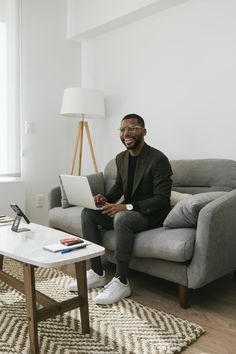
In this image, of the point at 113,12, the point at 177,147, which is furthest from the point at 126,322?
the point at 113,12

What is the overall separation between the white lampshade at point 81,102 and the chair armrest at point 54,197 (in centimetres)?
83

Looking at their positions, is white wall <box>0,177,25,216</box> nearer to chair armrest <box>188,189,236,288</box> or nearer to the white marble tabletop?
the white marble tabletop

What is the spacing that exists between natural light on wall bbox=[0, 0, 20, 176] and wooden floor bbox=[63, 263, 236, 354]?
A: 1515 mm

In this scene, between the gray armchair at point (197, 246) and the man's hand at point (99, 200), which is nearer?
the gray armchair at point (197, 246)

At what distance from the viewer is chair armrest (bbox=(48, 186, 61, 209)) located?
311cm

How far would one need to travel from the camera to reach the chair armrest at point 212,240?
197 centimetres

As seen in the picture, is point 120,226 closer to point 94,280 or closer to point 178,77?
point 94,280

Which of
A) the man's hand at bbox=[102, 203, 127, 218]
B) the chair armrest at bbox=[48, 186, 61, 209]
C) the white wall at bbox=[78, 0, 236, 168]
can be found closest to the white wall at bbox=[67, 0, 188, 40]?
the white wall at bbox=[78, 0, 236, 168]

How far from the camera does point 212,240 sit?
1.99m

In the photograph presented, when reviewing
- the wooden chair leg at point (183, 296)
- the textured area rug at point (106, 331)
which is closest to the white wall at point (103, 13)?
the wooden chair leg at point (183, 296)

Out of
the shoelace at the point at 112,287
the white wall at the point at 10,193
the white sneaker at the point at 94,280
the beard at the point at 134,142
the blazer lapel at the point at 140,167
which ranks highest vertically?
the beard at the point at 134,142

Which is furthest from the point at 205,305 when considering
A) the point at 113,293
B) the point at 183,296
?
the point at 113,293

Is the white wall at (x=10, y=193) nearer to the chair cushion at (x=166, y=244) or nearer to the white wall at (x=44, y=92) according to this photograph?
the white wall at (x=44, y=92)

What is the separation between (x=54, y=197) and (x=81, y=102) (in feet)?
3.27
